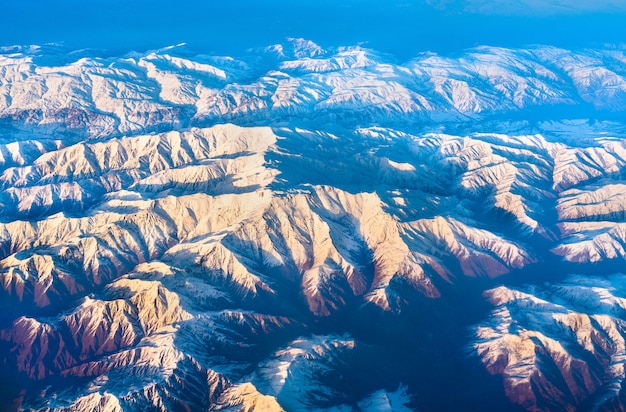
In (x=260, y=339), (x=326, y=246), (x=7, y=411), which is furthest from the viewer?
(x=326, y=246)

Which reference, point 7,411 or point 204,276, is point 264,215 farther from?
point 7,411

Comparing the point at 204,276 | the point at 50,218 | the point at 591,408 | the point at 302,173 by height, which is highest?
the point at 302,173

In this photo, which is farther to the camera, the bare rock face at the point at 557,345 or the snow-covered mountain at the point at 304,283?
the bare rock face at the point at 557,345

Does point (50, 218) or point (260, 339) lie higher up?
point (50, 218)

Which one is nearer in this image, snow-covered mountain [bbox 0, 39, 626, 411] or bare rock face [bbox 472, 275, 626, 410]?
snow-covered mountain [bbox 0, 39, 626, 411]

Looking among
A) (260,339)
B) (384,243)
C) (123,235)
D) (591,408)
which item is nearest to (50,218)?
(123,235)

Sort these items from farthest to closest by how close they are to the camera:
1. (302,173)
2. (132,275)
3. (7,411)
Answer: (302,173)
(132,275)
(7,411)

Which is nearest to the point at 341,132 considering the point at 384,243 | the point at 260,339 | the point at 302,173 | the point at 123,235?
the point at 302,173

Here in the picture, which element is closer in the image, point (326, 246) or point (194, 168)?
point (326, 246)

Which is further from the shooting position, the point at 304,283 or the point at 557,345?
the point at 304,283

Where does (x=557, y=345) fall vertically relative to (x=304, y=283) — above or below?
below
